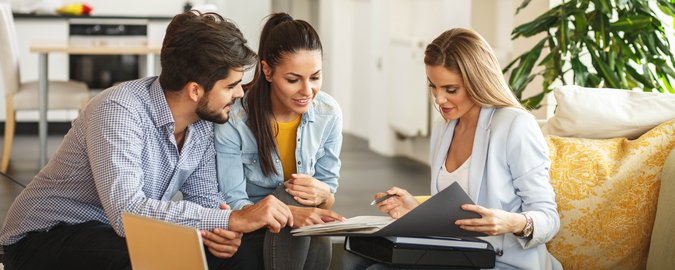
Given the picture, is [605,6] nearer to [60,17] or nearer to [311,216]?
[311,216]

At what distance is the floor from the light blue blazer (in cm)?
270

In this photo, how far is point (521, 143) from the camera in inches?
92.3

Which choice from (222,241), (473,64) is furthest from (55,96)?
(473,64)

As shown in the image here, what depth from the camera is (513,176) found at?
7.80ft

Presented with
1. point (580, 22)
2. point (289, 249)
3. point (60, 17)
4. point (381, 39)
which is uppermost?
point (580, 22)

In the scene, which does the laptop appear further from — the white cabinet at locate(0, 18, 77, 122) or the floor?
the white cabinet at locate(0, 18, 77, 122)

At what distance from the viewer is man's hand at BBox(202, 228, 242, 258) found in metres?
2.30

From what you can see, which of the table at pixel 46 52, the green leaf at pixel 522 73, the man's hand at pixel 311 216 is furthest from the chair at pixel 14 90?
the man's hand at pixel 311 216

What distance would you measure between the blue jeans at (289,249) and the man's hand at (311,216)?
0.04 m

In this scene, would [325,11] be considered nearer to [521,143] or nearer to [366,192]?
[366,192]

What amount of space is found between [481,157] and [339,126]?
0.55 metres

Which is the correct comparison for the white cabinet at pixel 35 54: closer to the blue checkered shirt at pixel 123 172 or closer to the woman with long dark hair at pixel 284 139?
the woman with long dark hair at pixel 284 139

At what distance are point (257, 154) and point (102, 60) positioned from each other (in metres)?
6.02

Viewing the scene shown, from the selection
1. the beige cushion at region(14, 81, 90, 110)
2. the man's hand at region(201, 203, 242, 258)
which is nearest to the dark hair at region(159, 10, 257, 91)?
the man's hand at region(201, 203, 242, 258)
